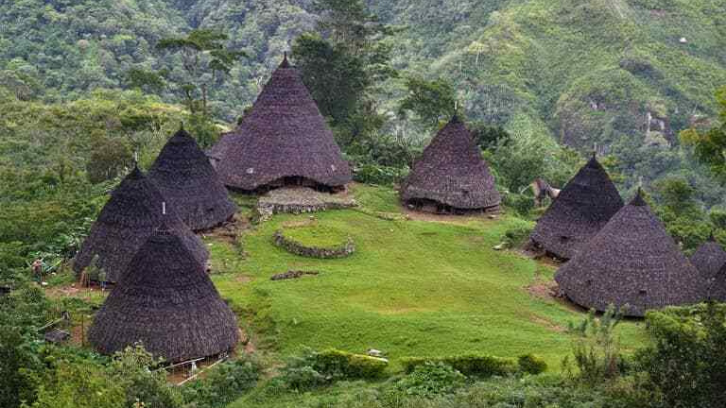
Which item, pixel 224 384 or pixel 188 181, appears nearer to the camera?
pixel 224 384

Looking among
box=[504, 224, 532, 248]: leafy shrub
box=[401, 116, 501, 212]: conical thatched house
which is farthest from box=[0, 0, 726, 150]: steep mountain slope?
box=[504, 224, 532, 248]: leafy shrub

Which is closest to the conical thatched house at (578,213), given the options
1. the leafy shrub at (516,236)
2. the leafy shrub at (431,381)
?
the leafy shrub at (516,236)

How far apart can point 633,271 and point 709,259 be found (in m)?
4.29

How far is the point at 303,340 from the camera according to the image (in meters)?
19.8

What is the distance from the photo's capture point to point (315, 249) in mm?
25547

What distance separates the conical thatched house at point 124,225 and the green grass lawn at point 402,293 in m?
2.64

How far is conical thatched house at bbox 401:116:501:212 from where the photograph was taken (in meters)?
30.3

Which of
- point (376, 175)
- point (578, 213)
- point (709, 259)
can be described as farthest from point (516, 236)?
point (376, 175)

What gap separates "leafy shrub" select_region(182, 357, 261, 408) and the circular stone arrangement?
7.91m

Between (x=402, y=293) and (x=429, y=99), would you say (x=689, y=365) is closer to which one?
(x=402, y=293)

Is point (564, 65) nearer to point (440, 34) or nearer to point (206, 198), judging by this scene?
point (440, 34)

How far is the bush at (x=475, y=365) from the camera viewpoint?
1755 cm

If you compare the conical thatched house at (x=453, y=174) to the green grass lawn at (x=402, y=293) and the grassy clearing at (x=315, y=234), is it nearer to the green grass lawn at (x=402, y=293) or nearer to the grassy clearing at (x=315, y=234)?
the green grass lawn at (x=402, y=293)

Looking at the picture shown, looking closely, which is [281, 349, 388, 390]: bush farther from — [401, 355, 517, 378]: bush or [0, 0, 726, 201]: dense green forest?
[0, 0, 726, 201]: dense green forest
